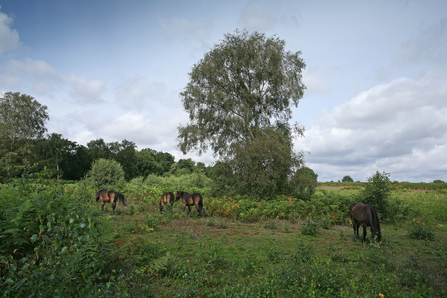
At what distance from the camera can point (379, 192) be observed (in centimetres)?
1256

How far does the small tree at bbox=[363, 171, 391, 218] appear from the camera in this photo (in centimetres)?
1245

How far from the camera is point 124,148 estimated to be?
5294 cm

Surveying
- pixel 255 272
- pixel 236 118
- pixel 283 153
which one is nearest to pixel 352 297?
pixel 255 272

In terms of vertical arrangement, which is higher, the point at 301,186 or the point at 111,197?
the point at 301,186

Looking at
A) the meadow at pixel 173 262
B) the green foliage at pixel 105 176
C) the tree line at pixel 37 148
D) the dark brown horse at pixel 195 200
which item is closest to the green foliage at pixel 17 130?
the tree line at pixel 37 148

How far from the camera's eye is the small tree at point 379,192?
12.5 metres

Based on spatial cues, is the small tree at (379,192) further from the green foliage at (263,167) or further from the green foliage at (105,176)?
the green foliage at (105,176)

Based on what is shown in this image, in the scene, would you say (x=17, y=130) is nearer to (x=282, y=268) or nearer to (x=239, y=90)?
(x=239, y=90)

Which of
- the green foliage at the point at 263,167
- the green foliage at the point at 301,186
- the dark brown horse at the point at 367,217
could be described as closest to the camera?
the dark brown horse at the point at 367,217

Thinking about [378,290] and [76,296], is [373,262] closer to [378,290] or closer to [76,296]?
[378,290]

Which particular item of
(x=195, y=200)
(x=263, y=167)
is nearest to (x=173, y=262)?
(x=195, y=200)

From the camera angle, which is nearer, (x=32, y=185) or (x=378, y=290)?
(x=378, y=290)

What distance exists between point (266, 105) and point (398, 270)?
63.5 ft

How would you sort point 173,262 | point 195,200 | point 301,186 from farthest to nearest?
point 301,186
point 195,200
point 173,262
